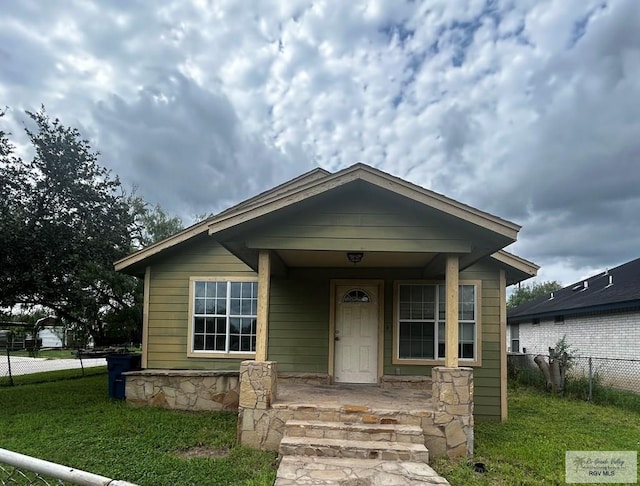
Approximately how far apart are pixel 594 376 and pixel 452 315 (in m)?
7.19

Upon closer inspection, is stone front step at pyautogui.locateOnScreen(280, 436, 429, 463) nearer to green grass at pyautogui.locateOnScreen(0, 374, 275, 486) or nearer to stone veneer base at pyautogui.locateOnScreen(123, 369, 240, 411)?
green grass at pyautogui.locateOnScreen(0, 374, 275, 486)

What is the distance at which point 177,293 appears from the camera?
8.51m

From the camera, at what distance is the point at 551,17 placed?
8562 mm

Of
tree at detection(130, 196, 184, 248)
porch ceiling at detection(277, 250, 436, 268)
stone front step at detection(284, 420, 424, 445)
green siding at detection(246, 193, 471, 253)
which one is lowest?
stone front step at detection(284, 420, 424, 445)

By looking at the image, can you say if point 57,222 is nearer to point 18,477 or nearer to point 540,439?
point 18,477

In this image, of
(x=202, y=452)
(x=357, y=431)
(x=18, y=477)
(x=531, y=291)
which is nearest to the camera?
(x=18, y=477)

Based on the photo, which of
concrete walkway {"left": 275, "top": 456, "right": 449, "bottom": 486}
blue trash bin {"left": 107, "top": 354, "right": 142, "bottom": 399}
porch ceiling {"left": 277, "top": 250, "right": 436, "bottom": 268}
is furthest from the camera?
blue trash bin {"left": 107, "top": 354, "right": 142, "bottom": 399}

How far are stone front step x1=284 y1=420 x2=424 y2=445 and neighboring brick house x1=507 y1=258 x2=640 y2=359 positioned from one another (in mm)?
8008

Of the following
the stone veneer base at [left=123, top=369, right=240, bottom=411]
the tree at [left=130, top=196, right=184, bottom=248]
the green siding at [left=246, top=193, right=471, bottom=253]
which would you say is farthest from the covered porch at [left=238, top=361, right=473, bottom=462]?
the tree at [left=130, top=196, right=184, bottom=248]

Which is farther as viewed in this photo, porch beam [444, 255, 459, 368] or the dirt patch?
porch beam [444, 255, 459, 368]

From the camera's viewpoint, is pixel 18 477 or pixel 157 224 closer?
pixel 18 477

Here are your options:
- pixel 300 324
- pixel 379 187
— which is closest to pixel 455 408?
pixel 379 187

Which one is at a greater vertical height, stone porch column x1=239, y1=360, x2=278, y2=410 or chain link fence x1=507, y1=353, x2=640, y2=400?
stone porch column x1=239, y1=360, x2=278, y2=410

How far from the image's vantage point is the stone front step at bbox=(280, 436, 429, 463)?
466 cm
